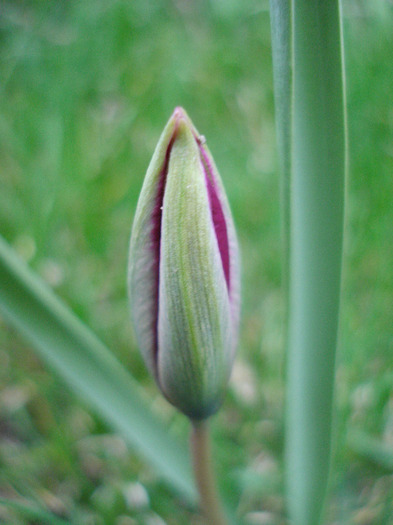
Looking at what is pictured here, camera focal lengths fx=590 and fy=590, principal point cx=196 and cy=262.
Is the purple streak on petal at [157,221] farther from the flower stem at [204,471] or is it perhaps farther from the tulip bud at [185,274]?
the flower stem at [204,471]

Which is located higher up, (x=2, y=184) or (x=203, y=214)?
(x=2, y=184)

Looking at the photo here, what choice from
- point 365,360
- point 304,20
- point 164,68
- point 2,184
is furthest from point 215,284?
point 164,68

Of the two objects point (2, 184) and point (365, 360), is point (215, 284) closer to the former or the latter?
point (365, 360)

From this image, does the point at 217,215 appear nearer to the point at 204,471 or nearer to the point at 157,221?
the point at 157,221

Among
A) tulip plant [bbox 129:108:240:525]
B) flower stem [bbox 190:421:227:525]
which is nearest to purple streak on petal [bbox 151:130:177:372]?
tulip plant [bbox 129:108:240:525]

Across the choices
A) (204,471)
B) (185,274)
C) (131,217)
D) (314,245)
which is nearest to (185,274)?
(185,274)

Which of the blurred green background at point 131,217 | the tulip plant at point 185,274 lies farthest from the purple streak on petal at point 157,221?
the blurred green background at point 131,217
